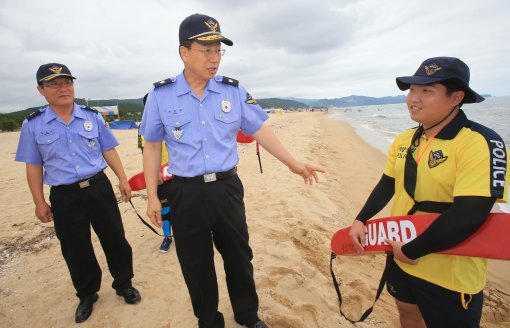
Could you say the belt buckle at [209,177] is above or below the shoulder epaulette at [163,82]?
below

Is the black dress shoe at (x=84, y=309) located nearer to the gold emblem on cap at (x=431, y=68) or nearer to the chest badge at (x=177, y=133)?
the chest badge at (x=177, y=133)

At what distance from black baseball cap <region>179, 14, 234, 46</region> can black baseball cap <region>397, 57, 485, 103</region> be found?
1319 mm

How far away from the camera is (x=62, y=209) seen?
279 cm

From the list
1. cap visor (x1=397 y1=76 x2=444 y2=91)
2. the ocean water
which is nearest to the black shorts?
cap visor (x1=397 y1=76 x2=444 y2=91)

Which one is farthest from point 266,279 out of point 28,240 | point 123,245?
point 28,240

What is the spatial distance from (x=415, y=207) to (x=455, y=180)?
329 millimetres

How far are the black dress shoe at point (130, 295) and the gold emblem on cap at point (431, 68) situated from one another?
11.1ft

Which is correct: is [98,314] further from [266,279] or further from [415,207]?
[415,207]

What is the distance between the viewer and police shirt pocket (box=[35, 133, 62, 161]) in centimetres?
276

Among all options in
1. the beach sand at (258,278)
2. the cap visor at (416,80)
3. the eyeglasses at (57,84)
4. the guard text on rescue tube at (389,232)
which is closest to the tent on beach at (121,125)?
the beach sand at (258,278)

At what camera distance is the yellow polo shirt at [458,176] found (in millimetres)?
1446

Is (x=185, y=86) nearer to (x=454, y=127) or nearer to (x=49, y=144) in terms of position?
(x=49, y=144)

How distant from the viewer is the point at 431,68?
1671mm

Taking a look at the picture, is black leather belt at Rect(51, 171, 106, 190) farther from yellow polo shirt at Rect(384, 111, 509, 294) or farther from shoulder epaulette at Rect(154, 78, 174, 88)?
yellow polo shirt at Rect(384, 111, 509, 294)
